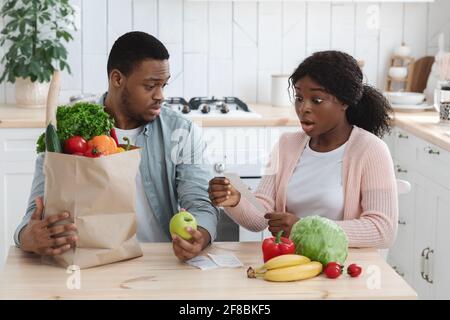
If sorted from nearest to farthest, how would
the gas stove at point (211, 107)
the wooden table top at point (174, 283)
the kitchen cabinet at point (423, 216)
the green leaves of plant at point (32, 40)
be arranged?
the wooden table top at point (174, 283) < the kitchen cabinet at point (423, 216) < the gas stove at point (211, 107) < the green leaves of plant at point (32, 40)

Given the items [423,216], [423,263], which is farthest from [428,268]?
[423,216]

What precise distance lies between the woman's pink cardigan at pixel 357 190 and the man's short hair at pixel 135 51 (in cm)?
48

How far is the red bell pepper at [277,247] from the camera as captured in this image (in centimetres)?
192

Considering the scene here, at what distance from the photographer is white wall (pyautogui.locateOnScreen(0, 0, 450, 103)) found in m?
4.23

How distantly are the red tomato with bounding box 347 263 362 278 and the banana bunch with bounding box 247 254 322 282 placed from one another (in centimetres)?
Answer: 7

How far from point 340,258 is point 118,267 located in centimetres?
52

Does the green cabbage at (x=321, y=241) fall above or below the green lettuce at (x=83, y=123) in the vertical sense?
below

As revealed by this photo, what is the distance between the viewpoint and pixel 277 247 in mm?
1927

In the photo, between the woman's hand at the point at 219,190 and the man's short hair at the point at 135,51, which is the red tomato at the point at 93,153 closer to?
the woman's hand at the point at 219,190

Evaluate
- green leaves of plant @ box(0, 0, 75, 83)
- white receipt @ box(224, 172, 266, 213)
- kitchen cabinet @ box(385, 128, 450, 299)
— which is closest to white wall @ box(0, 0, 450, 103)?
green leaves of plant @ box(0, 0, 75, 83)

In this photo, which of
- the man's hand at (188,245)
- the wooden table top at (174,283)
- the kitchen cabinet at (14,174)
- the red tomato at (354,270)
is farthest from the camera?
the kitchen cabinet at (14,174)

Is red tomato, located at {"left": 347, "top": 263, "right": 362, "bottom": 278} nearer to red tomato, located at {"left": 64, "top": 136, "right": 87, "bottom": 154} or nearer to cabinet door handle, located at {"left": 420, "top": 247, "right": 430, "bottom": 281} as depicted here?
red tomato, located at {"left": 64, "top": 136, "right": 87, "bottom": 154}

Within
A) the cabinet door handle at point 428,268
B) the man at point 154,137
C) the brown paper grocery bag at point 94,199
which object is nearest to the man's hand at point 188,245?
the brown paper grocery bag at point 94,199

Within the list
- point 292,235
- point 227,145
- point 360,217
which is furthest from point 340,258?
point 227,145
